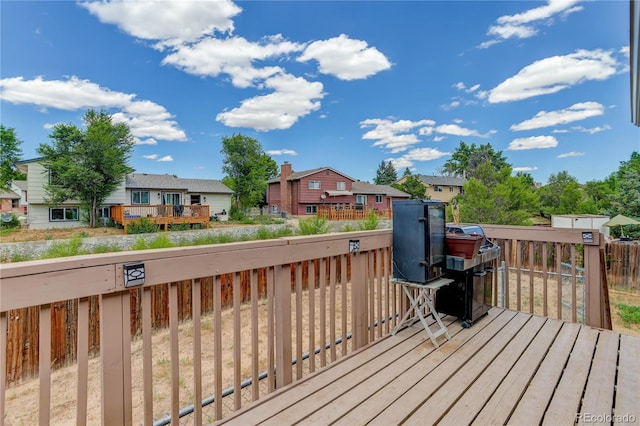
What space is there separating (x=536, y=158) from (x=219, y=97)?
87.7 ft

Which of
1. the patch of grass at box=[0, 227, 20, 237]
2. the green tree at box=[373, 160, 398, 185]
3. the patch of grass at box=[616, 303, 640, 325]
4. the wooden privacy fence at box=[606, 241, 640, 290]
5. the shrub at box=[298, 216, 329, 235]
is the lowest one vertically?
the patch of grass at box=[616, 303, 640, 325]

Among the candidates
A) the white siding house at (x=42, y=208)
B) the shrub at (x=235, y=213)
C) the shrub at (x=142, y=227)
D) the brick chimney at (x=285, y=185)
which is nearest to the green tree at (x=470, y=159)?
the brick chimney at (x=285, y=185)

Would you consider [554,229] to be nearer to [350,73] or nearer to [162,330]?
[162,330]

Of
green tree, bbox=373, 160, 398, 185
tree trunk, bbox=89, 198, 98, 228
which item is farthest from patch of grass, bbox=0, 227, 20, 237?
green tree, bbox=373, 160, 398, 185

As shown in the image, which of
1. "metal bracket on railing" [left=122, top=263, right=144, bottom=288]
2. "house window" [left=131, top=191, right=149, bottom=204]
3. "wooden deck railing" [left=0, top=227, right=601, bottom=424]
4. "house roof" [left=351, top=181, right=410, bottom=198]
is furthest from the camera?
"house roof" [left=351, top=181, right=410, bottom=198]

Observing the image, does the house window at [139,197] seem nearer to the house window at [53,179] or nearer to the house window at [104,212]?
the house window at [104,212]

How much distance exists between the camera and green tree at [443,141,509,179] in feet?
121

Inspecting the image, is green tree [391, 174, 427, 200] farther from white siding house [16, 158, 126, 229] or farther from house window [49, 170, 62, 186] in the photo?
house window [49, 170, 62, 186]

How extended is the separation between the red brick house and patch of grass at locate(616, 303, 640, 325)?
1899cm

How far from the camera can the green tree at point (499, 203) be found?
12141mm

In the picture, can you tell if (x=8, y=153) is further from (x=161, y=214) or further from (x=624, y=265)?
(x=624, y=265)

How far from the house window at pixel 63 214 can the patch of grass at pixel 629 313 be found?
72.3 ft

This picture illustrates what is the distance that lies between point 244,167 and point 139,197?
732 cm

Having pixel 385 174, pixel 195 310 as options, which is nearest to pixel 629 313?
pixel 195 310
